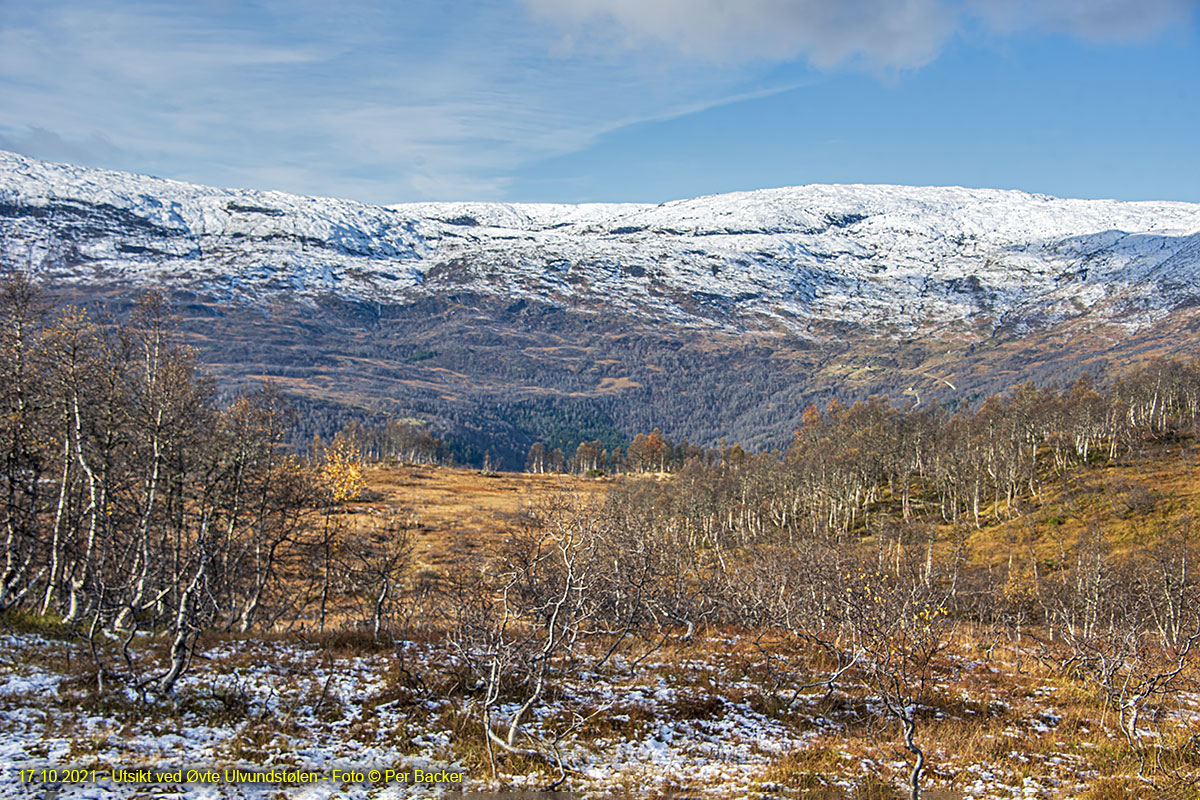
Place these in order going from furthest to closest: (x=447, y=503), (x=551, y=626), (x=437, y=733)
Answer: (x=447, y=503), (x=437, y=733), (x=551, y=626)

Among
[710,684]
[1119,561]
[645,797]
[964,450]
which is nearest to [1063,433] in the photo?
[964,450]

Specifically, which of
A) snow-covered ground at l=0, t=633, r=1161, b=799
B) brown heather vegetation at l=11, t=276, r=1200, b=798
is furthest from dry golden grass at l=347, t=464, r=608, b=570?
snow-covered ground at l=0, t=633, r=1161, b=799

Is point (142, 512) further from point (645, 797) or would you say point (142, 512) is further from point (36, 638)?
point (645, 797)

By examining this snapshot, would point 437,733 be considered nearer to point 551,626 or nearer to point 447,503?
point 551,626

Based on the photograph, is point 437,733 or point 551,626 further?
point 437,733

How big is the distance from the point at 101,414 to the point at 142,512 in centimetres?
428

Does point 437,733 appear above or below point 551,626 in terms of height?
below

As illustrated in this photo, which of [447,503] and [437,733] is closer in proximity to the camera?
[437,733]

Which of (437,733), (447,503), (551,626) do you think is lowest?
(447,503)

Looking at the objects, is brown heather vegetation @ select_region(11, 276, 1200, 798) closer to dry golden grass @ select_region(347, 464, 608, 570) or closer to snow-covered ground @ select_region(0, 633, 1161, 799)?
snow-covered ground @ select_region(0, 633, 1161, 799)

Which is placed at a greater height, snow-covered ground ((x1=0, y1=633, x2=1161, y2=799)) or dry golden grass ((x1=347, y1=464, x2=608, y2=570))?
snow-covered ground ((x1=0, y1=633, x2=1161, y2=799))

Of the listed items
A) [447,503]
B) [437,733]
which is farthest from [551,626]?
[447,503]

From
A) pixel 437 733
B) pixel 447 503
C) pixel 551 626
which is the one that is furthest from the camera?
pixel 447 503

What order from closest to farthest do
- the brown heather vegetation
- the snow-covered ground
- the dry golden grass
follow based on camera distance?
the snow-covered ground < the brown heather vegetation < the dry golden grass
